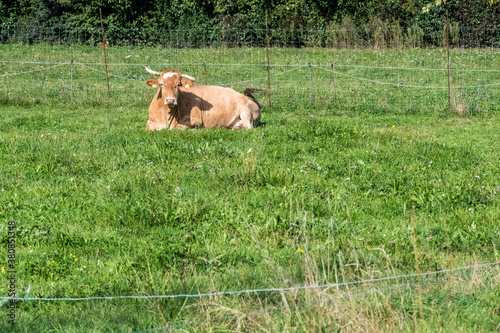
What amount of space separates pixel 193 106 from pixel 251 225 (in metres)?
6.61

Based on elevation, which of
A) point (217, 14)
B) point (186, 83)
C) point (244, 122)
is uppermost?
point (217, 14)

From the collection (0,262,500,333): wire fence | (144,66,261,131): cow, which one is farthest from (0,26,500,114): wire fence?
(0,262,500,333): wire fence

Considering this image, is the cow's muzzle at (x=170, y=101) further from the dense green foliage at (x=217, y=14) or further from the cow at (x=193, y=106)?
the dense green foliage at (x=217, y=14)

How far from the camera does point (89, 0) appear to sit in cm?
4003

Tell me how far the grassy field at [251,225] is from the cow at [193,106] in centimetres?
82

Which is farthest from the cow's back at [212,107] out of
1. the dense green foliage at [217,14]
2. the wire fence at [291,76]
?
the dense green foliage at [217,14]

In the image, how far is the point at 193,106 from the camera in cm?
1178

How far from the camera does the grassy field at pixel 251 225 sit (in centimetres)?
372

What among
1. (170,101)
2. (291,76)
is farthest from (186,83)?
(291,76)

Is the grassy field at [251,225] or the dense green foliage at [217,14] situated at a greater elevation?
the dense green foliage at [217,14]

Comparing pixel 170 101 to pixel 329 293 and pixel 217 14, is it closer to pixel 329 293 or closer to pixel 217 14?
Result: pixel 329 293

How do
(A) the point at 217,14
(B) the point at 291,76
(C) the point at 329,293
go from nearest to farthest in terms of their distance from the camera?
(C) the point at 329,293
(B) the point at 291,76
(A) the point at 217,14

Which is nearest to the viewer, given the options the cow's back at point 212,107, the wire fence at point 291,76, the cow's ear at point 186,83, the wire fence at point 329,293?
the wire fence at point 329,293

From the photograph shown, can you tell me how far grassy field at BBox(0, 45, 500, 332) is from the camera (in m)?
3.72
